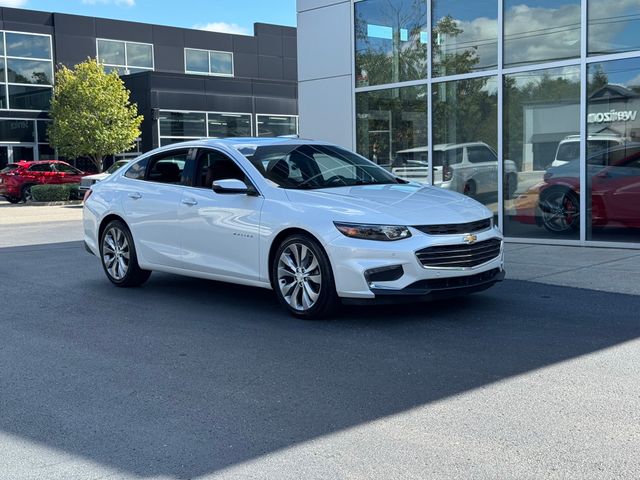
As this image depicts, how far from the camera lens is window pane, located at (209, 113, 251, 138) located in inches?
1436

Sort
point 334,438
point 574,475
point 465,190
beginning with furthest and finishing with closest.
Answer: point 465,190
point 334,438
point 574,475

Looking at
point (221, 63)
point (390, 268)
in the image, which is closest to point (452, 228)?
point (390, 268)

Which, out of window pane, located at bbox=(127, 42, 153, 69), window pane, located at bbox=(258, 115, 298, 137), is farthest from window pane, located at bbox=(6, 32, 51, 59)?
window pane, located at bbox=(258, 115, 298, 137)

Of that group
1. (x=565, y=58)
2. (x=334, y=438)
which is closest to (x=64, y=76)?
(x=565, y=58)

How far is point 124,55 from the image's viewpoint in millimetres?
39188

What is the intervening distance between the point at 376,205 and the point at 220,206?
1718mm

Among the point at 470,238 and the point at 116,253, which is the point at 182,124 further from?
the point at 470,238

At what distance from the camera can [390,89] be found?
13930 millimetres

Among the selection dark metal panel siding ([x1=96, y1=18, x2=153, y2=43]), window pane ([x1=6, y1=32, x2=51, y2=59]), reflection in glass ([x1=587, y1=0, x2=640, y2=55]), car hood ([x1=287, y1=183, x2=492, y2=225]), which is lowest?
car hood ([x1=287, y1=183, x2=492, y2=225])

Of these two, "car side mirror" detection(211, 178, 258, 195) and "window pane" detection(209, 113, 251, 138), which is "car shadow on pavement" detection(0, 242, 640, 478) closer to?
"car side mirror" detection(211, 178, 258, 195)

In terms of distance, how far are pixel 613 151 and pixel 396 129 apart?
4.16m

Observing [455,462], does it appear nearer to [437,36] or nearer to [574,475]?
[574,475]

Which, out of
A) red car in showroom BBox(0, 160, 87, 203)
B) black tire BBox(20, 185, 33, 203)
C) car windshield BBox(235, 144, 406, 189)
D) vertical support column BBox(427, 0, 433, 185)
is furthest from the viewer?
black tire BBox(20, 185, 33, 203)

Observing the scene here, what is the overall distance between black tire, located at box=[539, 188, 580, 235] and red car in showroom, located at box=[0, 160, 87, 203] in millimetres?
22610
